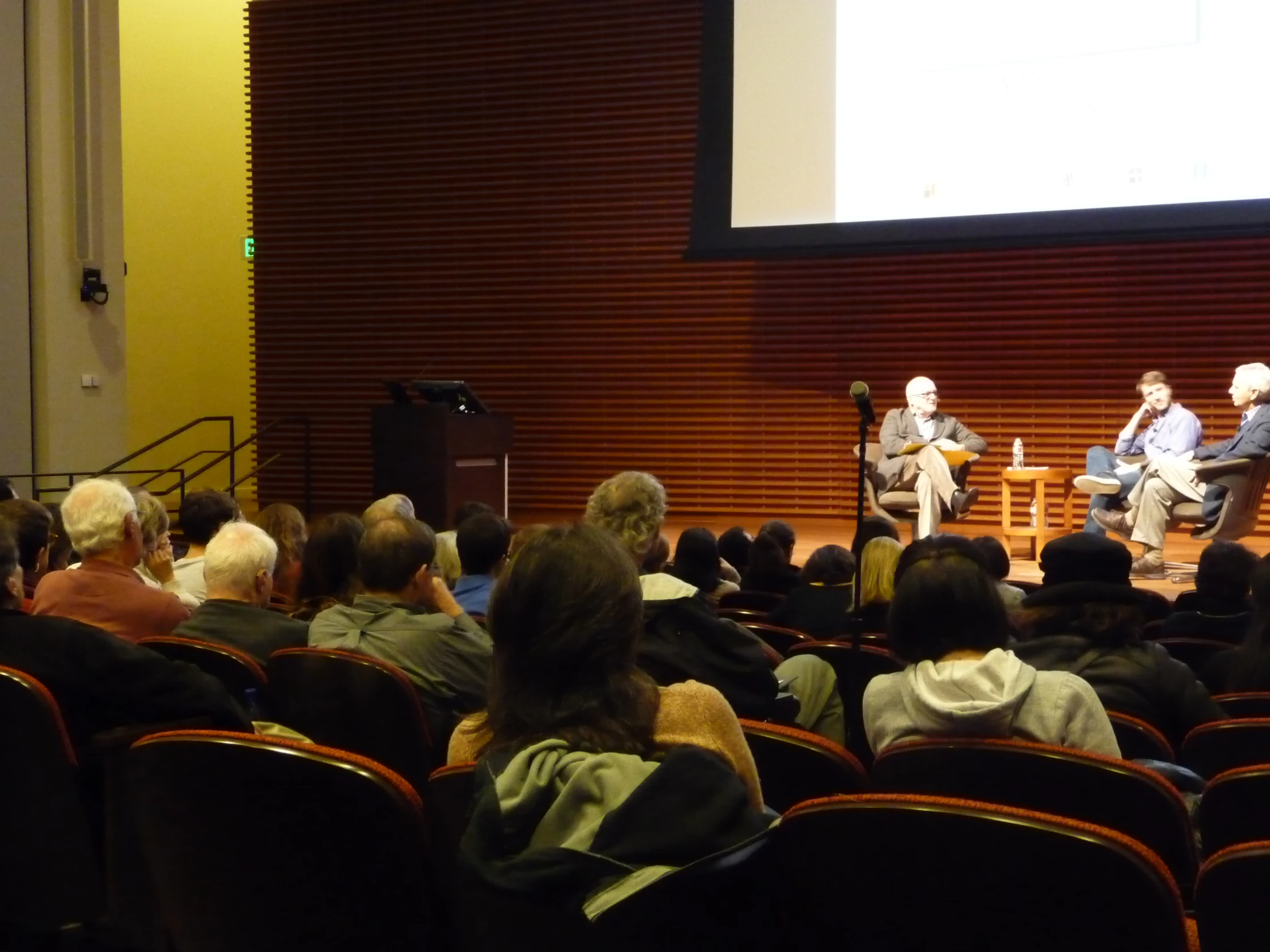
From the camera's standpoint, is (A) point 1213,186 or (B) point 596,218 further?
(B) point 596,218

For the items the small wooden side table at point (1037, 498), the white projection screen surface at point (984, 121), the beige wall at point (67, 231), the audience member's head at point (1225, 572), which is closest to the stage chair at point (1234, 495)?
the small wooden side table at point (1037, 498)

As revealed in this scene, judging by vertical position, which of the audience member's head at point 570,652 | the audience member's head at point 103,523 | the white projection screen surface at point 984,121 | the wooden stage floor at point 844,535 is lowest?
the wooden stage floor at point 844,535

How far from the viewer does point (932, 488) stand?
7.22 meters

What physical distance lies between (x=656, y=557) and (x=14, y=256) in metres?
6.63

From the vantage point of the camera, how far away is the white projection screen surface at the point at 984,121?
22.9ft

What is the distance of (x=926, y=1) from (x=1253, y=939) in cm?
715

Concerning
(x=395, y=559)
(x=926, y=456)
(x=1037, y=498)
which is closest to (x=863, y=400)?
(x=395, y=559)

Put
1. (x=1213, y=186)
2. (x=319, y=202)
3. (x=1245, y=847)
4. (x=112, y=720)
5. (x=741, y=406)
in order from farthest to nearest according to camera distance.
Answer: (x=319, y=202) → (x=741, y=406) → (x=1213, y=186) → (x=112, y=720) → (x=1245, y=847)

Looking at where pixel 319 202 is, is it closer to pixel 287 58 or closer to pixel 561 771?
pixel 287 58

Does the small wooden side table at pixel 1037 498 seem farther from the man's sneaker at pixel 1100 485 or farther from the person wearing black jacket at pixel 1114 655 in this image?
the person wearing black jacket at pixel 1114 655

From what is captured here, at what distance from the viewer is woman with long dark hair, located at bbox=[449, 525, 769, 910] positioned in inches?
48.8

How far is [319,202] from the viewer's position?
10.7 metres

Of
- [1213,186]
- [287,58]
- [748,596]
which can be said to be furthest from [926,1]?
[287,58]

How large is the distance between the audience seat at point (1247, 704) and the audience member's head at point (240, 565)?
2.06 m
